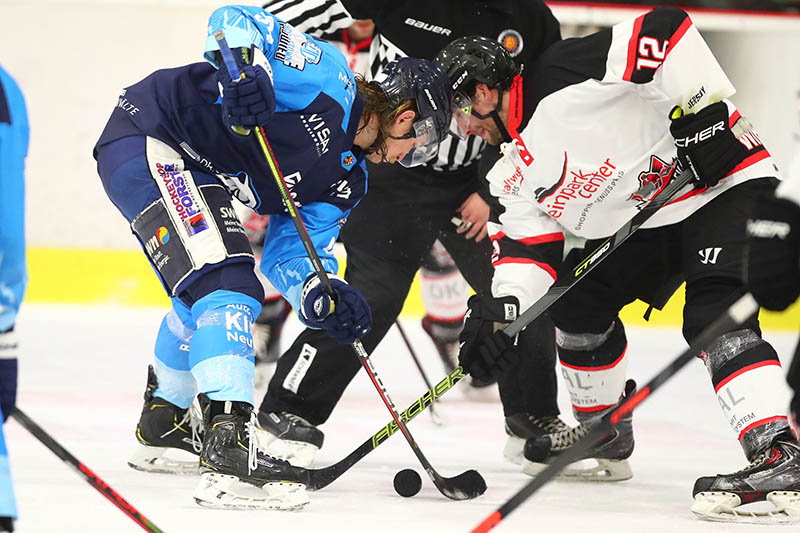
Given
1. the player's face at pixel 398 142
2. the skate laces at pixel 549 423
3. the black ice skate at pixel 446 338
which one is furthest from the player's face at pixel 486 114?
the black ice skate at pixel 446 338

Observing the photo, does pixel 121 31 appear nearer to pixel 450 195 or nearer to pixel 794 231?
pixel 450 195

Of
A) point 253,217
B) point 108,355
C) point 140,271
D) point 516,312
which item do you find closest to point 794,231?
point 516,312

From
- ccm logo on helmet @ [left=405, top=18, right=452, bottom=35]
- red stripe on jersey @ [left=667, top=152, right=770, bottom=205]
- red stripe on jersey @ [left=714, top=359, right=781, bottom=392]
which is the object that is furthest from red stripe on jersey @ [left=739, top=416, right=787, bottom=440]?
ccm logo on helmet @ [left=405, top=18, right=452, bottom=35]

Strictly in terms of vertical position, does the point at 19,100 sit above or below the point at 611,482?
above

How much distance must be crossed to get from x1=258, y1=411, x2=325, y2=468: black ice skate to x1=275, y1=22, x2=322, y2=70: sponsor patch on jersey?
1.06 m

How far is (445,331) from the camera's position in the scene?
4371 millimetres

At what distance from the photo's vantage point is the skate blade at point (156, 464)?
109 inches

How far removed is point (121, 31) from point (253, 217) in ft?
8.07

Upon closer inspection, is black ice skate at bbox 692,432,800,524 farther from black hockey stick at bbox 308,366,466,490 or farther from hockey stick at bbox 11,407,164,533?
hockey stick at bbox 11,407,164,533

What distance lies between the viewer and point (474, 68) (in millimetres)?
2656

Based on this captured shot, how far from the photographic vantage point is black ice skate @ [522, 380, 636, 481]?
296cm

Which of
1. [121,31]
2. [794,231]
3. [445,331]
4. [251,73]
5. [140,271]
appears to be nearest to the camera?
[794,231]

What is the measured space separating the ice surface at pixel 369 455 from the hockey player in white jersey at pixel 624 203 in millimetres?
106

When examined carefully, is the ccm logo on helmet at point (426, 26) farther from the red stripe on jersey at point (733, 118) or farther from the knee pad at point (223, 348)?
the knee pad at point (223, 348)
